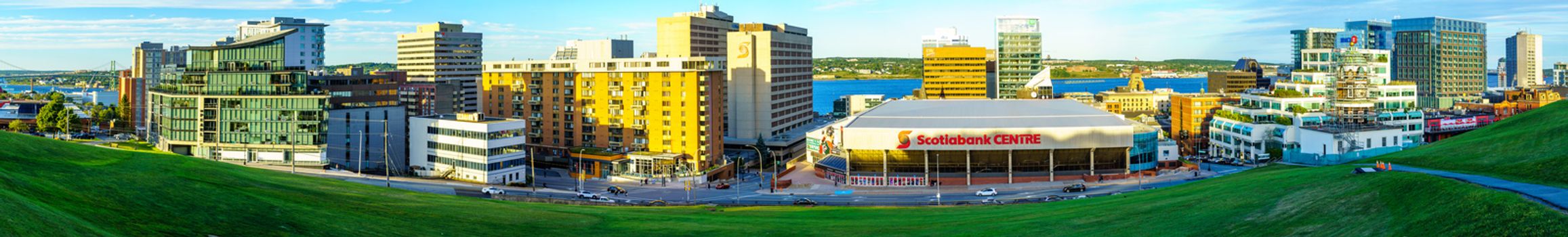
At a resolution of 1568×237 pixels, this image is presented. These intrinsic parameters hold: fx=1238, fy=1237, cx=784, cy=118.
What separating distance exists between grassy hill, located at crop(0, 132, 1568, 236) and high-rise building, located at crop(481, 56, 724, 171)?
54623 mm

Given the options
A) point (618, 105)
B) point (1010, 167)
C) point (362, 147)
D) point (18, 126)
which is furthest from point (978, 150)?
point (18, 126)

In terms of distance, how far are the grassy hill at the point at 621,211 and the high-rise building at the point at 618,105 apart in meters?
54.6

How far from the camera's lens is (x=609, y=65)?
14925cm

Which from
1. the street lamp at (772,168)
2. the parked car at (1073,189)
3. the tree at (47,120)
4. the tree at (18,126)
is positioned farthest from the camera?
the tree at (47,120)

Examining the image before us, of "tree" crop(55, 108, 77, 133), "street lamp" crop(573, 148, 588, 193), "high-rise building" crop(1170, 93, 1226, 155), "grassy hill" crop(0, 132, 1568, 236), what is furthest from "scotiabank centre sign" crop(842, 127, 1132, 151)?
"tree" crop(55, 108, 77, 133)

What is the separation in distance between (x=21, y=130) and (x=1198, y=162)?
5696 inches

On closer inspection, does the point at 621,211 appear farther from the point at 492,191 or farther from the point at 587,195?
the point at 587,195

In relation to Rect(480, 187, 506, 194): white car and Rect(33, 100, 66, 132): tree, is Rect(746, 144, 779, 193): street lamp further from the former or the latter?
Rect(33, 100, 66, 132): tree

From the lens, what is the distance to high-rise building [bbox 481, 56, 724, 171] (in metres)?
144

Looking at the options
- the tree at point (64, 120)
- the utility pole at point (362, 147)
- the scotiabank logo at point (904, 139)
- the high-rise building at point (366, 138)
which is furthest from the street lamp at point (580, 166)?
the tree at point (64, 120)

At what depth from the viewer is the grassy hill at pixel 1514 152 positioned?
240ft

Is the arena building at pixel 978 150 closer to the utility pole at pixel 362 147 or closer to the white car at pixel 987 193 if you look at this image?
the white car at pixel 987 193

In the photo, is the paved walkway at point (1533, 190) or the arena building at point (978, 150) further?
the arena building at point (978, 150)

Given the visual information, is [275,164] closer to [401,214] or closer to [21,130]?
[21,130]
